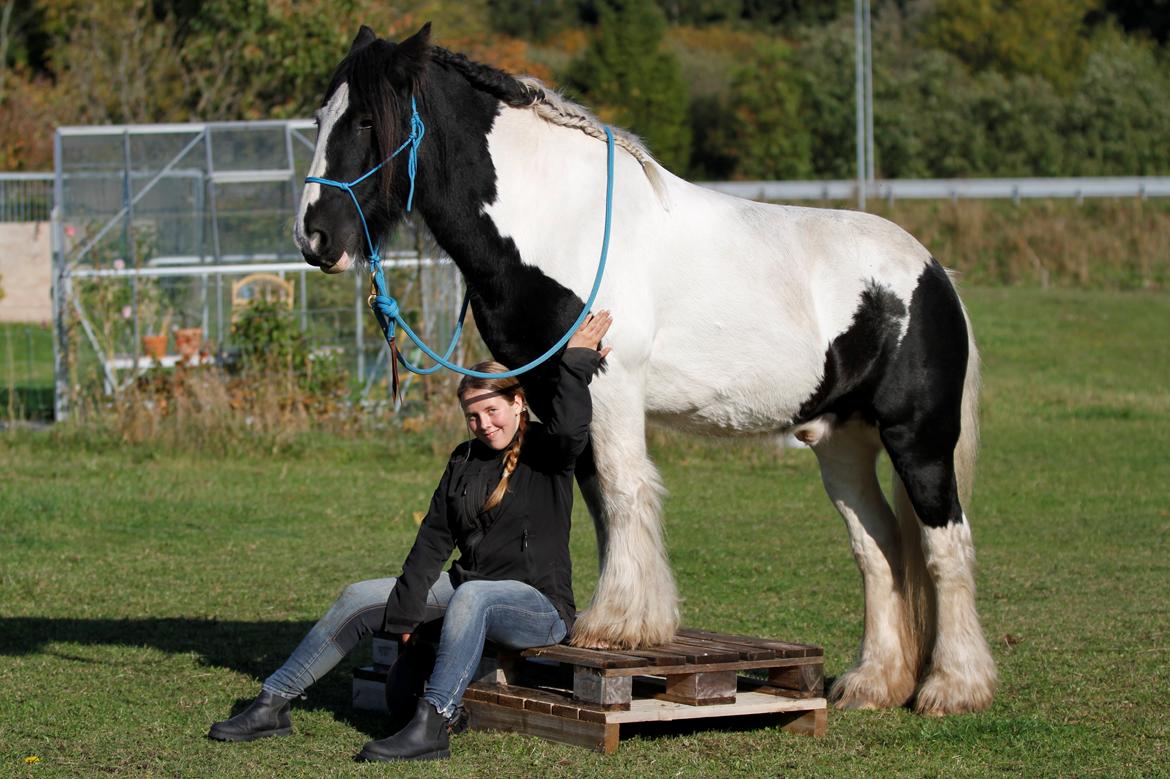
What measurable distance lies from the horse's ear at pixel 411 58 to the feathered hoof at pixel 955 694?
124 inches

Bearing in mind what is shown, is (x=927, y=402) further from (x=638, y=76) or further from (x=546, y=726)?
(x=638, y=76)

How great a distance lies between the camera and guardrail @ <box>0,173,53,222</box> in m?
28.1

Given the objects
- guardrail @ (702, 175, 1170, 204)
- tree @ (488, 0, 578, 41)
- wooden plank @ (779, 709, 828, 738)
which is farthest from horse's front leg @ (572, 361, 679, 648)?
tree @ (488, 0, 578, 41)

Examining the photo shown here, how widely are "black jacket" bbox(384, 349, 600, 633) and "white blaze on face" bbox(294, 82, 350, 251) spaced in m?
1.02

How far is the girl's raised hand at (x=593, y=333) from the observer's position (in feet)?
17.0

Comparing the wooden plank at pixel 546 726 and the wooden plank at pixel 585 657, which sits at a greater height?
the wooden plank at pixel 585 657

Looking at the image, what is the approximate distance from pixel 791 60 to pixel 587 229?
48291 millimetres

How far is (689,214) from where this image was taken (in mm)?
5637

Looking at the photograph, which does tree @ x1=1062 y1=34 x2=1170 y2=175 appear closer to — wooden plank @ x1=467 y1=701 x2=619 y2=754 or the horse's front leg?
the horse's front leg

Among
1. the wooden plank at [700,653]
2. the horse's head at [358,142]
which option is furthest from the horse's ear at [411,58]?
the wooden plank at [700,653]

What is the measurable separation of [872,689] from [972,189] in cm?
3403

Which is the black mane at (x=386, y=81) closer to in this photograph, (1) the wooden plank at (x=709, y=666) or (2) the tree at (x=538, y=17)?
(1) the wooden plank at (x=709, y=666)

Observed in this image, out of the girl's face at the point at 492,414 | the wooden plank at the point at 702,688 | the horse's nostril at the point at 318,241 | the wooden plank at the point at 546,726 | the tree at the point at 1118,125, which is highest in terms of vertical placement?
the tree at the point at 1118,125

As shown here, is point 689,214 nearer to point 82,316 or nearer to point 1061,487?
point 1061,487
